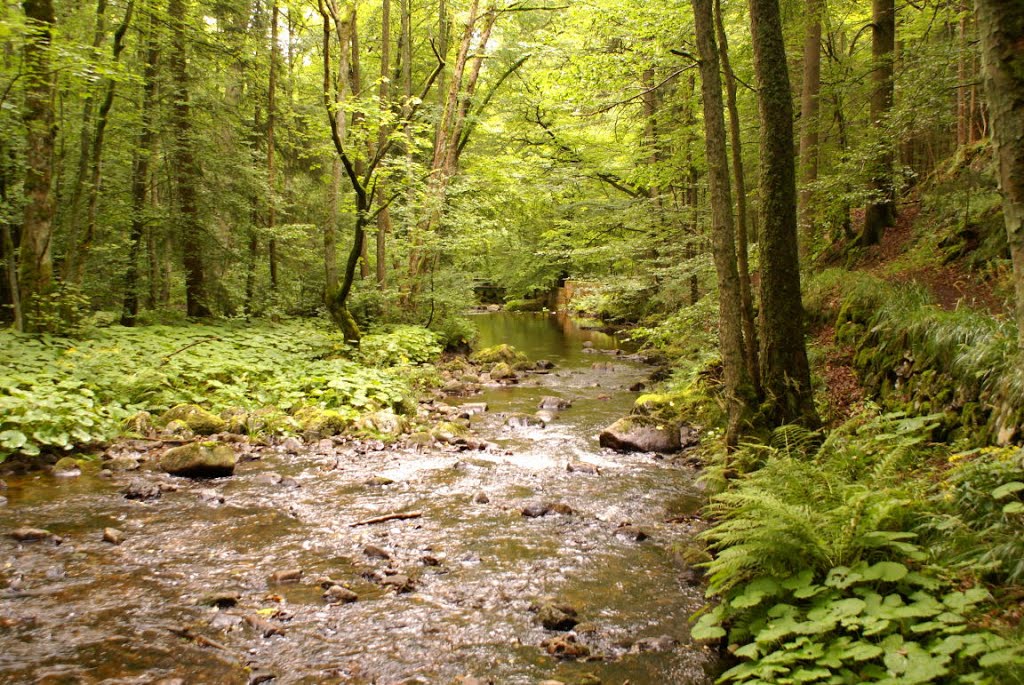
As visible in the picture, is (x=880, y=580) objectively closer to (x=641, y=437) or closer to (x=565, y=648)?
(x=565, y=648)

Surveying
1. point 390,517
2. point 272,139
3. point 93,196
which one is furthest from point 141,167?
point 390,517

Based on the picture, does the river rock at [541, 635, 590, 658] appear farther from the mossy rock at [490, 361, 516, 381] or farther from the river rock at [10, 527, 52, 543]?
the mossy rock at [490, 361, 516, 381]

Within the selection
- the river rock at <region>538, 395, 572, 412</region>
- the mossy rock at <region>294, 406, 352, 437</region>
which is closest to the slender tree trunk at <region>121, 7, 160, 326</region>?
the mossy rock at <region>294, 406, 352, 437</region>

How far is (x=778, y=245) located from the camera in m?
7.14

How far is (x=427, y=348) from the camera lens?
16.4 m

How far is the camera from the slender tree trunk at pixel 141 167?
13273 millimetres

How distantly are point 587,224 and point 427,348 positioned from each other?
573cm

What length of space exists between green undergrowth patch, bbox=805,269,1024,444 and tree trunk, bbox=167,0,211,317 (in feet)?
46.3

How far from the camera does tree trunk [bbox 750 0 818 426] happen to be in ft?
23.4

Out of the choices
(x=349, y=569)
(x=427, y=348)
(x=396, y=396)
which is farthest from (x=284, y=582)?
(x=427, y=348)

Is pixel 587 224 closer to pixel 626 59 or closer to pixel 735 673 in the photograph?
pixel 626 59

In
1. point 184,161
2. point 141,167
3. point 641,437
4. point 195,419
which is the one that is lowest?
point 641,437

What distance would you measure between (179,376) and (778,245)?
9.60 meters

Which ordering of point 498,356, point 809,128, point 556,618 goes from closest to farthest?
point 556,618 < point 809,128 < point 498,356
